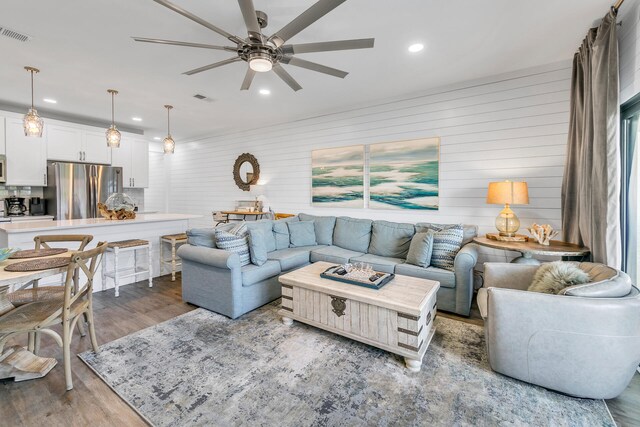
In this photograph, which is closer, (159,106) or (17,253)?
(17,253)

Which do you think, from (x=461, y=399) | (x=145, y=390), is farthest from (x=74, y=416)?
(x=461, y=399)

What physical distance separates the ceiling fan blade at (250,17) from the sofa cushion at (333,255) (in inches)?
108

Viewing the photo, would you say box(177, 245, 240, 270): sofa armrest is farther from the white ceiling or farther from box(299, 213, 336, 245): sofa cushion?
the white ceiling

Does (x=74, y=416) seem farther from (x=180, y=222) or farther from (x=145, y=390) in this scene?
(x=180, y=222)

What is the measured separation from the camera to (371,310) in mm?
2387

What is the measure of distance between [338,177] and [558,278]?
3509 mm

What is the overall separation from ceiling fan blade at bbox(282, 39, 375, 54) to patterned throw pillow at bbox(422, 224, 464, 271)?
231 centimetres

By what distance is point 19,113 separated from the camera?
4801 millimetres

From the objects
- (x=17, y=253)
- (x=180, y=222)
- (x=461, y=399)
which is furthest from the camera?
(x=180, y=222)

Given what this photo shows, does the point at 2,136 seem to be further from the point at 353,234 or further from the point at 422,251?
the point at 422,251

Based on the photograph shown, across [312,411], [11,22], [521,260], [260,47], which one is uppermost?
[11,22]

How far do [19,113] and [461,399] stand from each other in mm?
7332

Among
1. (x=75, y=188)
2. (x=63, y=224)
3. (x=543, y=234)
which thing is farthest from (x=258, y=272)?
(x=75, y=188)

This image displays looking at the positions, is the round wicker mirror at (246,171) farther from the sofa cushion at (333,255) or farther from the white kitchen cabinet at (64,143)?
the white kitchen cabinet at (64,143)
